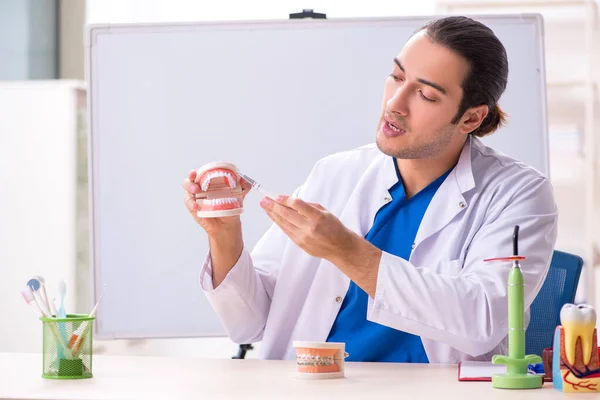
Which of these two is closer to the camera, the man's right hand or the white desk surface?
the white desk surface

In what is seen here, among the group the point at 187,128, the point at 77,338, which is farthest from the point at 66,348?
the point at 187,128

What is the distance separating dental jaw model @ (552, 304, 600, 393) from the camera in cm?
121

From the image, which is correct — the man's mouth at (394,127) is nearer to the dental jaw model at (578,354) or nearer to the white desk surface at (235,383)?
the white desk surface at (235,383)

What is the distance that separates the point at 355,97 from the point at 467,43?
0.94 m

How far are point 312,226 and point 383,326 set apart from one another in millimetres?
352

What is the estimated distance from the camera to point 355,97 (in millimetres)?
2684

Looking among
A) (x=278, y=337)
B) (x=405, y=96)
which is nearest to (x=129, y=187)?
(x=278, y=337)

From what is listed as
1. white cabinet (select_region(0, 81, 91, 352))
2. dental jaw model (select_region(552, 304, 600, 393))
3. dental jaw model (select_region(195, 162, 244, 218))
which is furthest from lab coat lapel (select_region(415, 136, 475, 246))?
white cabinet (select_region(0, 81, 91, 352))

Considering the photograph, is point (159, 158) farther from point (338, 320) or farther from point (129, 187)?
point (338, 320)

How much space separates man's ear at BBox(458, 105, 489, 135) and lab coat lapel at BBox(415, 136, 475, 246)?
0.28 feet

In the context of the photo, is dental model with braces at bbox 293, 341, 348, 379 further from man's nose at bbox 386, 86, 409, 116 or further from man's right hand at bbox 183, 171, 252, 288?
man's nose at bbox 386, 86, 409, 116

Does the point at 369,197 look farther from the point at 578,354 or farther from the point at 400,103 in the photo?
the point at 578,354

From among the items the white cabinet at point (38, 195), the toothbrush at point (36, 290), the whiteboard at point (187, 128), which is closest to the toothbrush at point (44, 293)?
the toothbrush at point (36, 290)

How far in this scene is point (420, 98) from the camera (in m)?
1.76
